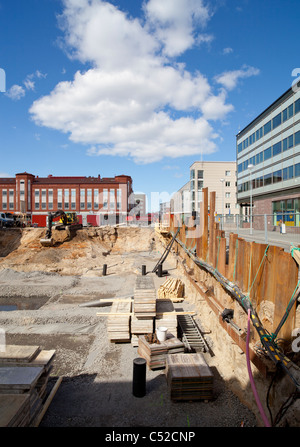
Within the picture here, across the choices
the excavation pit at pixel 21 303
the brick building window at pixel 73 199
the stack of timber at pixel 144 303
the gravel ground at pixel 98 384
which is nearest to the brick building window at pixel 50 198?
the brick building window at pixel 73 199

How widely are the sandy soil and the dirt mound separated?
18.4 inches

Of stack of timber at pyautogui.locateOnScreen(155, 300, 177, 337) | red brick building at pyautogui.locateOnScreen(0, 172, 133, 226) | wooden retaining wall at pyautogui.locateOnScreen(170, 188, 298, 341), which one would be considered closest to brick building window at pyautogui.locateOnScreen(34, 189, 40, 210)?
red brick building at pyautogui.locateOnScreen(0, 172, 133, 226)

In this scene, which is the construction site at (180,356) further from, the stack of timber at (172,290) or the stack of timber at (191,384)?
the stack of timber at (172,290)

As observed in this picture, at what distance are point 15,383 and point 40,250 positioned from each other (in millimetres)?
26409

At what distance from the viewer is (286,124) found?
105 ft

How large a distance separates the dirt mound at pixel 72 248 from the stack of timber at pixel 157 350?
53.3ft

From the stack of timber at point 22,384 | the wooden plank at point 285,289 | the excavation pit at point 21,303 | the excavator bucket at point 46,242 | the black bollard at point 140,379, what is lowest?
the excavation pit at point 21,303

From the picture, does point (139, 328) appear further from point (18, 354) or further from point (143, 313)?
point (18, 354)

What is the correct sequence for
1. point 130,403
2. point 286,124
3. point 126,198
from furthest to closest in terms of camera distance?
point 126,198 < point 286,124 < point 130,403

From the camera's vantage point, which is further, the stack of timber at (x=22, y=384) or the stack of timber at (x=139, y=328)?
the stack of timber at (x=139, y=328)

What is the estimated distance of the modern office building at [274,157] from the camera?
30328mm

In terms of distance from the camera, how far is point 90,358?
8492 mm
